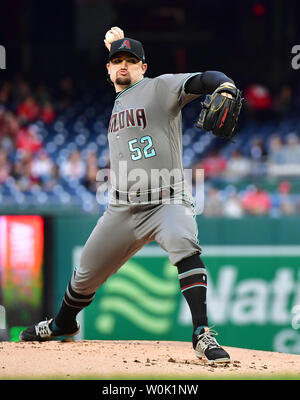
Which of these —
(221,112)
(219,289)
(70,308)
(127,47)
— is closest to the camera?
(221,112)

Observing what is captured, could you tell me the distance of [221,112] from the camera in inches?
142

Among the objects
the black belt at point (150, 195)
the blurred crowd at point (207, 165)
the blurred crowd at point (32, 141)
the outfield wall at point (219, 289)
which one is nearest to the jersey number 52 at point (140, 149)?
the black belt at point (150, 195)

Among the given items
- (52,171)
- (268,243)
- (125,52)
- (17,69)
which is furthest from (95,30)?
(125,52)

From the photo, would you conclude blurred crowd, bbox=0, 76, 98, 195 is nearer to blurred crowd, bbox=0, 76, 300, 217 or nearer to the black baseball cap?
blurred crowd, bbox=0, 76, 300, 217

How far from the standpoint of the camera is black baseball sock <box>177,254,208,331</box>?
375cm

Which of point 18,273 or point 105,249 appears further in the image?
point 18,273

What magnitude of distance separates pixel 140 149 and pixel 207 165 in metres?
6.32

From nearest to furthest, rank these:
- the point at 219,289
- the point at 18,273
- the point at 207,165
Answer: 1. the point at 18,273
2. the point at 219,289
3. the point at 207,165

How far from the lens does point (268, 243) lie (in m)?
6.20

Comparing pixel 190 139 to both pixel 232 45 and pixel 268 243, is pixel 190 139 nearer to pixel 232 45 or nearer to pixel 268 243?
pixel 232 45

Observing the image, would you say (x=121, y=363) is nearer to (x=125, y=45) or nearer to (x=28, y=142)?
(x=125, y=45)

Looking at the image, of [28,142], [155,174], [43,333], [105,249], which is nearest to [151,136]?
[155,174]

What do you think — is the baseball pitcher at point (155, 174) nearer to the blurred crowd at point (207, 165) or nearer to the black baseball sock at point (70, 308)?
the black baseball sock at point (70, 308)

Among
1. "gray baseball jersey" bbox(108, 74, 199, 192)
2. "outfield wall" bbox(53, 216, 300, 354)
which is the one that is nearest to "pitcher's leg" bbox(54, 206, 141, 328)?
"gray baseball jersey" bbox(108, 74, 199, 192)
